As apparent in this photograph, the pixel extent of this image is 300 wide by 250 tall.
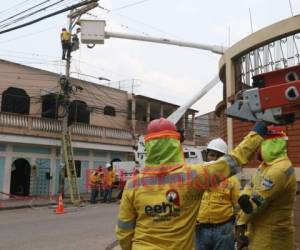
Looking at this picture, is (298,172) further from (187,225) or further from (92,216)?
(92,216)

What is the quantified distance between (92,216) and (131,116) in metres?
15.5

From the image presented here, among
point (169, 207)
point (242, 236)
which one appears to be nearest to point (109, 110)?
point (242, 236)

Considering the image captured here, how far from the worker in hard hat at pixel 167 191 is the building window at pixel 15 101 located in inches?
810

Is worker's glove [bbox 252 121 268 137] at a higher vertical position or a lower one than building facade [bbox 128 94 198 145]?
lower

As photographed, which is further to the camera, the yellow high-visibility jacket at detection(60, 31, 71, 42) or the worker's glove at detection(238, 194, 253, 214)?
the yellow high-visibility jacket at detection(60, 31, 71, 42)

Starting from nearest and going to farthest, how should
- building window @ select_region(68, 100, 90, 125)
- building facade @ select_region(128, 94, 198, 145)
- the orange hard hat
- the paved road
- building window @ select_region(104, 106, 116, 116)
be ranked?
1. the orange hard hat
2. the paved road
3. building window @ select_region(68, 100, 90, 125)
4. building window @ select_region(104, 106, 116, 116)
5. building facade @ select_region(128, 94, 198, 145)

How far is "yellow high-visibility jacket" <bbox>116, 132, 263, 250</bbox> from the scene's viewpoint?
10.5ft

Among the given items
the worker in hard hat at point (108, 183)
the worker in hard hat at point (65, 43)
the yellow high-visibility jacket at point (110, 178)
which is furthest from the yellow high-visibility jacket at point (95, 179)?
the worker in hard hat at point (65, 43)

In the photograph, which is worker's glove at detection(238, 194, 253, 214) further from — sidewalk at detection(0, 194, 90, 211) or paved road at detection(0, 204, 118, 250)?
sidewalk at detection(0, 194, 90, 211)

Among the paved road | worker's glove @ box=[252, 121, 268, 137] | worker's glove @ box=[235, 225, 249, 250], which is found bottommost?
the paved road

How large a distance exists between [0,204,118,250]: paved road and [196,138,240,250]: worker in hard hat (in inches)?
187

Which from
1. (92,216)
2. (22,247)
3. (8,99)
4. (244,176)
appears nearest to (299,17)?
(244,176)

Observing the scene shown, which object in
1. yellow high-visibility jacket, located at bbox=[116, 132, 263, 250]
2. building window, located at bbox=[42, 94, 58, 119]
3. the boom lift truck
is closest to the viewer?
the boom lift truck

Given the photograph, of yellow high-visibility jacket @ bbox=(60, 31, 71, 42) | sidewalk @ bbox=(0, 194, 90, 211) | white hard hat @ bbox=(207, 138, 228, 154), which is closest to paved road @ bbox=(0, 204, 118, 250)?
sidewalk @ bbox=(0, 194, 90, 211)
